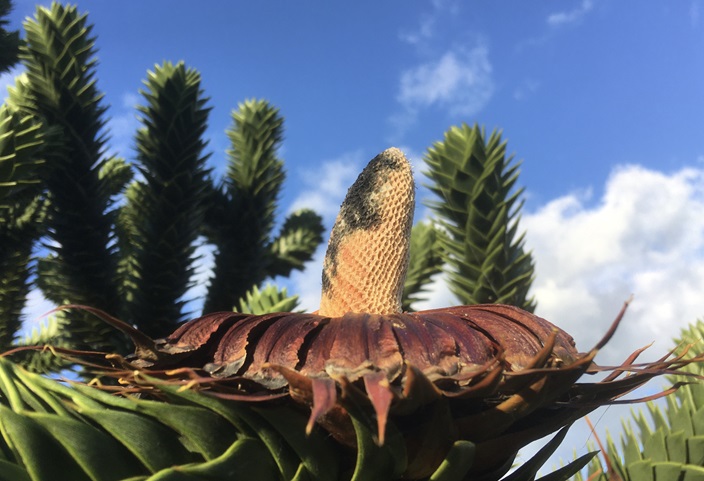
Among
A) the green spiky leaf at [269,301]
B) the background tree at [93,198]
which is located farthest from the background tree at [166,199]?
the green spiky leaf at [269,301]

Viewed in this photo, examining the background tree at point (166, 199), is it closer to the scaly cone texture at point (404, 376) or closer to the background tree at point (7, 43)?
the background tree at point (7, 43)

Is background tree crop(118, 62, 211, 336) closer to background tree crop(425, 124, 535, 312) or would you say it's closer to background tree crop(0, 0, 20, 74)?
background tree crop(0, 0, 20, 74)

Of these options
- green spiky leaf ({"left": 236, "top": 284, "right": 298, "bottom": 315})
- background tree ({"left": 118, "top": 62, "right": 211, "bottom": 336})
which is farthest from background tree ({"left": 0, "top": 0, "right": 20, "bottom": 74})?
green spiky leaf ({"left": 236, "top": 284, "right": 298, "bottom": 315})

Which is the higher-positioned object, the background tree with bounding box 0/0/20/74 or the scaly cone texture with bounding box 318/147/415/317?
the background tree with bounding box 0/0/20/74

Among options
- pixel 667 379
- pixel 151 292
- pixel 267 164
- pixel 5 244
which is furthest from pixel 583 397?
pixel 267 164

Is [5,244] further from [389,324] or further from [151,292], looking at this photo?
[389,324]

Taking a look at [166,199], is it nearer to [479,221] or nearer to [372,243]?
[479,221]

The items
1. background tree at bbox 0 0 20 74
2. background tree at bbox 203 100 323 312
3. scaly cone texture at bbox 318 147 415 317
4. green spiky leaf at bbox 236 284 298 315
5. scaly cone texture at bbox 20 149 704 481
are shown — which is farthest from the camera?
background tree at bbox 203 100 323 312

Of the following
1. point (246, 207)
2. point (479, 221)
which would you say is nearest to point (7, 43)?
point (246, 207)
